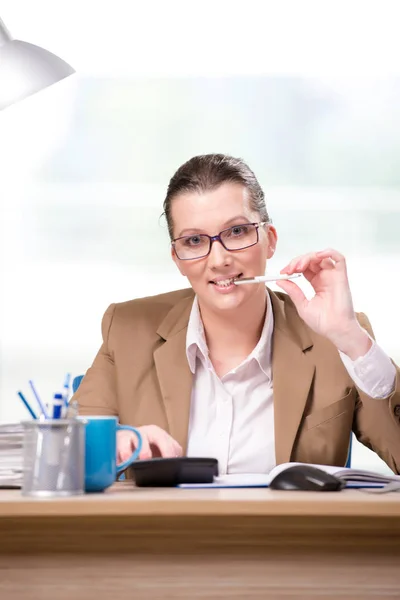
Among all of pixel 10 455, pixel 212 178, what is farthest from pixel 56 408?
pixel 212 178

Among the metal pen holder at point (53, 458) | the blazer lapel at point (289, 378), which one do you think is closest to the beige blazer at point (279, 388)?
the blazer lapel at point (289, 378)

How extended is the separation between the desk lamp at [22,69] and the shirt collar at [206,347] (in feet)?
2.30

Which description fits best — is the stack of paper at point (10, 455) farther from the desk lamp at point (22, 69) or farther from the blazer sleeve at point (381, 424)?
the desk lamp at point (22, 69)

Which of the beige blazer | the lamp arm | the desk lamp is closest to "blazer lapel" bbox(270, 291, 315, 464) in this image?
the beige blazer

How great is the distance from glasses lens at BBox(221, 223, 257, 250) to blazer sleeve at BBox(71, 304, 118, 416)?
429mm

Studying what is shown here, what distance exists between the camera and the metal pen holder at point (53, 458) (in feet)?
3.52

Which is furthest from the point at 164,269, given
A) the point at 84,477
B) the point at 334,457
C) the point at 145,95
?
the point at 84,477

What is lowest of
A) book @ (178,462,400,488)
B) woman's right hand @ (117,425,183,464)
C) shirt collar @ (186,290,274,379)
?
book @ (178,462,400,488)

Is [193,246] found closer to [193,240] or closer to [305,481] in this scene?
[193,240]

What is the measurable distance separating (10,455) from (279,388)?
0.79 m

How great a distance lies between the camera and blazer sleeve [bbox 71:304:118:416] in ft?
6.59

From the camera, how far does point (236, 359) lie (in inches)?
81.6

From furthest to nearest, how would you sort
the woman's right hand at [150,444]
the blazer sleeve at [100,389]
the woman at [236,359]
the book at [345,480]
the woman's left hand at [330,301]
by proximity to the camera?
the blazer sleeve at [100,389], the woman at [236,359], the woman's left hand at [330,301], the woman's right hand at [150,444], the book at [345,480]

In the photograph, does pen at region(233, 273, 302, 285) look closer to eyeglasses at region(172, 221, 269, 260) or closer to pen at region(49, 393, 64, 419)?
eyeglasses at region(172, 221, 269, 260)
